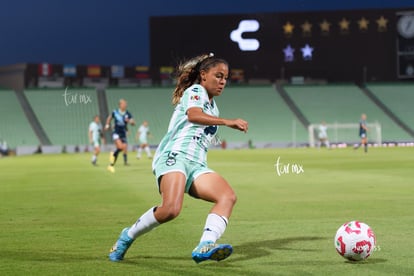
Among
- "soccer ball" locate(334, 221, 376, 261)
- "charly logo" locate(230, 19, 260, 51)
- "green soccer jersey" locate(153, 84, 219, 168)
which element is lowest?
"soccer ball" locate(334, 221, 376, 261)

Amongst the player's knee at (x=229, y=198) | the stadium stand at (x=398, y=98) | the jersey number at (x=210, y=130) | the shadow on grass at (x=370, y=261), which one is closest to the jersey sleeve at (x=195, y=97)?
the jersey number at (x=210, y=130)

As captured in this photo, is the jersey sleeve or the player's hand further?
the jersey sleeve

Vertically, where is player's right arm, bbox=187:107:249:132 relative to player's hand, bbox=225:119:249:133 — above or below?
above

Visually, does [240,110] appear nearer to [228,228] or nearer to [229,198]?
[228,228]

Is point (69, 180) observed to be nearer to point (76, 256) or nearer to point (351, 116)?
point (76, 256)

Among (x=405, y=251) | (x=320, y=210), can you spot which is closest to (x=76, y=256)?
(x=405, y=251)

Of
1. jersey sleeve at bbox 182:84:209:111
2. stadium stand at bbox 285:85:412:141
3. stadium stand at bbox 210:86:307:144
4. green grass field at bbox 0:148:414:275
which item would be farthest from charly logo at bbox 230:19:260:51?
jersey sleeve at bbox 182:84:209:111

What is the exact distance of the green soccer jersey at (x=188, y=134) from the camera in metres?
7.17

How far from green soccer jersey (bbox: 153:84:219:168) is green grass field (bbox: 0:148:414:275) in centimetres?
113

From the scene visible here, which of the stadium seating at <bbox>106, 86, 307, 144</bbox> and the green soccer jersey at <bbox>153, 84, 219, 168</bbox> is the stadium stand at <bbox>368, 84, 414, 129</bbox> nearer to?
the stadium seating at <bbox>106, 86, 307, 144</bbox>

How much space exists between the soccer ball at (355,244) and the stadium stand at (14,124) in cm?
5515

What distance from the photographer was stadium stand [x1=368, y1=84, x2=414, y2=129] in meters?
67.1

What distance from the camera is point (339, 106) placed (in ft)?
226

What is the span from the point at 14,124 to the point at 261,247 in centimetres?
5749
